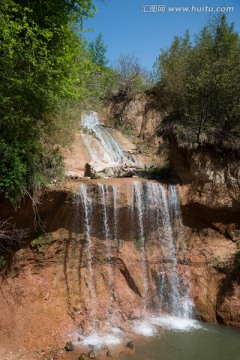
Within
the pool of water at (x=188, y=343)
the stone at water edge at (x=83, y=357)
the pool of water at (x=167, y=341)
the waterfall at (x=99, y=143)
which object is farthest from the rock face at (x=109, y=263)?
the waterfall at (x=99, y=143)

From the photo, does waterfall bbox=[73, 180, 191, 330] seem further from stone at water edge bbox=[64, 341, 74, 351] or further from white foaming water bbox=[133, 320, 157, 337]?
stone at water edge bbox=[64, 341, 74, 351]

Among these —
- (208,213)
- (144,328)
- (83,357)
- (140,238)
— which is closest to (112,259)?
(140,238)

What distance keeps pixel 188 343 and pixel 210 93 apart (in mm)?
8643

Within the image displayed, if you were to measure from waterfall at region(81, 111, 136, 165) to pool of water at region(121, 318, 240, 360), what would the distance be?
9.75 metres

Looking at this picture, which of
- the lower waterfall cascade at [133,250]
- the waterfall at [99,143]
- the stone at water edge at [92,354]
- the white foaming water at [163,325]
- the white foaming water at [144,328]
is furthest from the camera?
the waterfall at [99,143]

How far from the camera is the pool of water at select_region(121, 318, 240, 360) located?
7.98 m

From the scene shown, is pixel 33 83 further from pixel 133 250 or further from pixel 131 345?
pixel 131 345

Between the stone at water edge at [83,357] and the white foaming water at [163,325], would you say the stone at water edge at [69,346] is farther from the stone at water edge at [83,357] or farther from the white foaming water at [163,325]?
the white foaming water at [163,325]

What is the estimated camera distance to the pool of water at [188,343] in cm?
798

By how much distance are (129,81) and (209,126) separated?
13.0m

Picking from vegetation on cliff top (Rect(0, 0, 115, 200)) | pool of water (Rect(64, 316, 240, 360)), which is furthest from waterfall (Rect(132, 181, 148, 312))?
vegetation on cliff top (Rect(0, 0, 115, 200))

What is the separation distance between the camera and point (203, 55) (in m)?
11.9

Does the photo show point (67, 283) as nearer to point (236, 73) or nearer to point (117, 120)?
point (236, 73)

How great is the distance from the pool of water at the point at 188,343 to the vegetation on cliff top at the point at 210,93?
6.17 m
